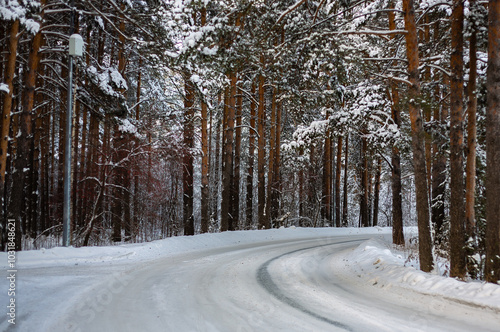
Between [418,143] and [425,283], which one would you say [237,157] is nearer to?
[418,143]

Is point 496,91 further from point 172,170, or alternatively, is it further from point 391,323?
point 172,170

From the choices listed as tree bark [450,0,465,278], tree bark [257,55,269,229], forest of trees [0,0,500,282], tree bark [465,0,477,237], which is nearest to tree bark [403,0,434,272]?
forest of trees [0,0,500,282]

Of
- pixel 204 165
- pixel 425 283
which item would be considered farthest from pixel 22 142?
pixel 425 283

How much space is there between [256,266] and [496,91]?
6.31 metres

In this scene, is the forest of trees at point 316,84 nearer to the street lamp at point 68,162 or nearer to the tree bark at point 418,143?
the tree bark at point 418,143

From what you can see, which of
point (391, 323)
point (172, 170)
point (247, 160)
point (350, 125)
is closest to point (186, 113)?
point (172, 170)

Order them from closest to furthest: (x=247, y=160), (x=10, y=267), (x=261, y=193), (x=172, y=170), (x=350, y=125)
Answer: (x=10, y=267) → (x=350, y=125) → (x=261, y=193) → (x=172, y=170) → (x=247, y=160)

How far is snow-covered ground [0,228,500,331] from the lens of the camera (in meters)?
4.30

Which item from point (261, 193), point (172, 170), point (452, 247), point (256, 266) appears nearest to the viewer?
point (452, 247)

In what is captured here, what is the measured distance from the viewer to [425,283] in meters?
5.99

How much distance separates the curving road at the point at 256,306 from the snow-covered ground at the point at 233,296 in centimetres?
1

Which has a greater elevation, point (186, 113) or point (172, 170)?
point (186, 113)

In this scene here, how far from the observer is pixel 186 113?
1805 centimetres

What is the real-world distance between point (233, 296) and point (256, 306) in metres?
0.68
